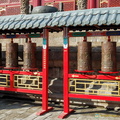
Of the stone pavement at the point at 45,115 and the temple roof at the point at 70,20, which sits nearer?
the temple roof at the point at 70,20

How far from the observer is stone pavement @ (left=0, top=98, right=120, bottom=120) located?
681cm

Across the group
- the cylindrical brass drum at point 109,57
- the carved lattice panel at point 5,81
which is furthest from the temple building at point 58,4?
the cylindrical brass drum at point 109,57

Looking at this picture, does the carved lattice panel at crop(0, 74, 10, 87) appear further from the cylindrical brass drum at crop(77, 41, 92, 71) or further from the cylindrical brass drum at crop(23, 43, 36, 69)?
the cylindrical brass drum at crop(77, 41, 92, 71)

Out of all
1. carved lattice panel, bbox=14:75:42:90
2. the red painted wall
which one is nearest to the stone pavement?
A: carved lattice panel, bbox=14:75:42:90

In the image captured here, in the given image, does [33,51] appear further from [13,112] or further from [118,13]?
[118,13]

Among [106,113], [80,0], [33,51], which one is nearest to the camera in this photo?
[106,113]

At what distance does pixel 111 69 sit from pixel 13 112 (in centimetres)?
412

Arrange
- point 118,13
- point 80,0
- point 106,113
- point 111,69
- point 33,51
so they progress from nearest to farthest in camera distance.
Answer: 1. point 118,13
2. point 111,69
3. point 106,113
4. point 33,51
5. point 80,0

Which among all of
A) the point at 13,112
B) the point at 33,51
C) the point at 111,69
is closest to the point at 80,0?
the point at 33,51

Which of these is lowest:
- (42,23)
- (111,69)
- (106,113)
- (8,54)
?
(106,113)

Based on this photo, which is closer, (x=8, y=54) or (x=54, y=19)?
(x=54, y=19)

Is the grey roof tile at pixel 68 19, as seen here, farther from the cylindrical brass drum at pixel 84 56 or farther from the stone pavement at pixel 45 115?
the stone pavement at pixel 45 115

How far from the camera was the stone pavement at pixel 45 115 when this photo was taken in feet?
22.4

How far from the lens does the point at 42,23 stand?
22.4ft
